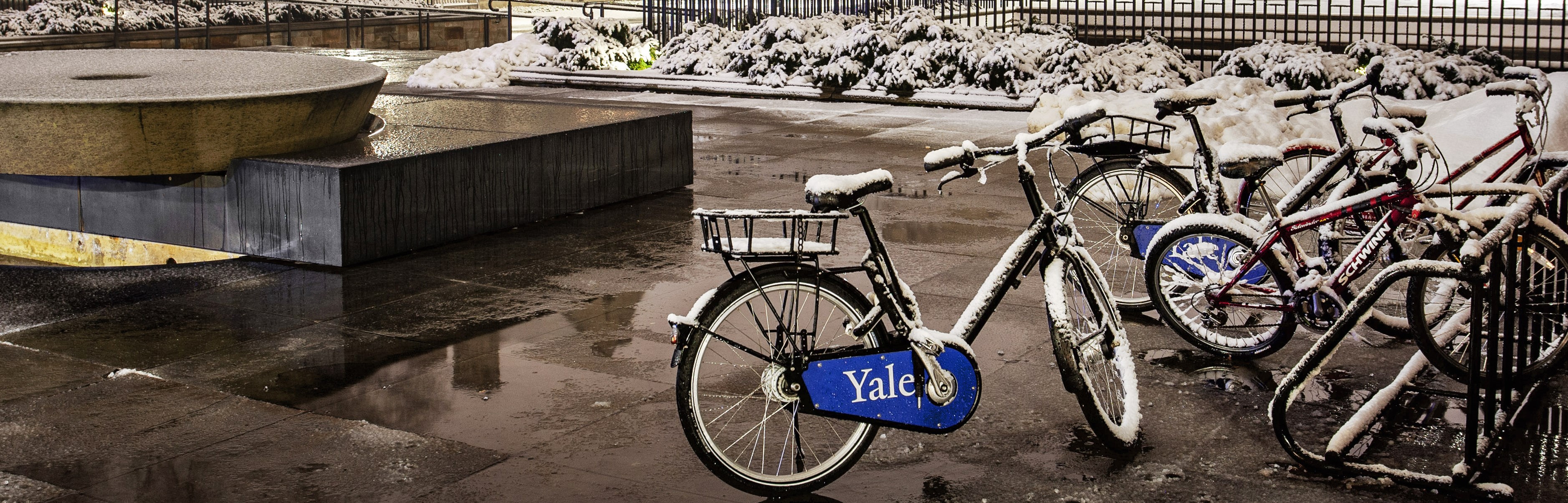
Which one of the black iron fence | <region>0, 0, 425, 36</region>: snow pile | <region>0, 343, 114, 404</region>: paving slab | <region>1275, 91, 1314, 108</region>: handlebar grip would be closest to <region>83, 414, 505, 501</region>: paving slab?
<region>0, 343, 114, 404</region>: paving slab

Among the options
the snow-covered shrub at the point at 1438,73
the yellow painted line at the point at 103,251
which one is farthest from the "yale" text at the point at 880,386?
the snow-covered shrub at the point at 1438,73

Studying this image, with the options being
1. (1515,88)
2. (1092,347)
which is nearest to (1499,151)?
(1515,88)

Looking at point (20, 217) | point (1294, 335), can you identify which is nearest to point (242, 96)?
point (20, 217)

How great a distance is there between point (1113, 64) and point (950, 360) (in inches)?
477

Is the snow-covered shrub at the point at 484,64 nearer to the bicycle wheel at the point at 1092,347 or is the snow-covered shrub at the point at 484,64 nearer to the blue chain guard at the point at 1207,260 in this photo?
the blue chain guard at the point at 1207,260

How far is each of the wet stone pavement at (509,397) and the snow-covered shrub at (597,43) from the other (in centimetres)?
1195

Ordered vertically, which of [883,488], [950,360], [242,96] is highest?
[242,96]

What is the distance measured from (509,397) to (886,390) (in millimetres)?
1653

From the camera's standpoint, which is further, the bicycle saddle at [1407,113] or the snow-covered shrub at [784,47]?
the snow-covered shrub at [784,47]

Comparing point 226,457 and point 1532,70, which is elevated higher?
point 1532,70

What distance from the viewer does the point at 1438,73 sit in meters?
13.8

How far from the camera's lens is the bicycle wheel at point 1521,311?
4.89 meters

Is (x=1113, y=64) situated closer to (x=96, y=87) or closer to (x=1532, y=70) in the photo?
(x=1532, y=70)

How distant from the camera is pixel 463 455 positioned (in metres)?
4.55
